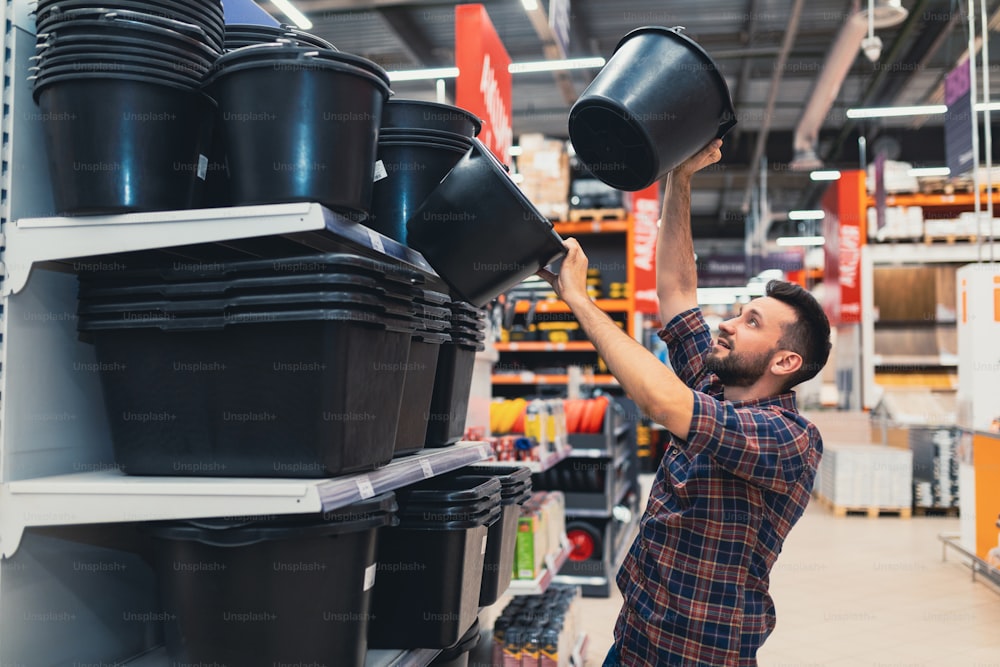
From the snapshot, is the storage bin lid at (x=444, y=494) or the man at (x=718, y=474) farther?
the storage bin lid at (x=444, y=494)

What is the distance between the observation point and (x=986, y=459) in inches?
237

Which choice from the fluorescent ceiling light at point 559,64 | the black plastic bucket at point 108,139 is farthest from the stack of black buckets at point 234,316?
the fluorescent ceiling light at point 559,64

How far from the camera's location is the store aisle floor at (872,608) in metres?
Result: 4.43

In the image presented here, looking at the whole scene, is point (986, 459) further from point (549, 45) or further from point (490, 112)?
point (549, 45)

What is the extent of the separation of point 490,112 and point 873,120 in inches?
489

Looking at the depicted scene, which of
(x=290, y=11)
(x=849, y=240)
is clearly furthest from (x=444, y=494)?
(x=849, y=240)

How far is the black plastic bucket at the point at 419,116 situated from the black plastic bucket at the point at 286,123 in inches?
17.2

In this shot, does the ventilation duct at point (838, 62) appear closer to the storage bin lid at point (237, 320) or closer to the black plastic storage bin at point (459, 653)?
the black plastic storage bin at point (459, 653)

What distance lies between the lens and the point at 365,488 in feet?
5.04

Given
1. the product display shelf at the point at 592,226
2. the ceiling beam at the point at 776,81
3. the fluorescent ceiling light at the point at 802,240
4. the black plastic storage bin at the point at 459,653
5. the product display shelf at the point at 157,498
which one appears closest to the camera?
the product display shelf at the point at 157,498

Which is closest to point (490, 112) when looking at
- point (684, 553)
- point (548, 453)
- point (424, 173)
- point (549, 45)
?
point (548, 453)

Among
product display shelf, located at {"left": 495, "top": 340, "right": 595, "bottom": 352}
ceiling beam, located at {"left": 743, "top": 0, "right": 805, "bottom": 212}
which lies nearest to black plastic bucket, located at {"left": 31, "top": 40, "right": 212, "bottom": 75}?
product display shelf, located at {"left": 495, "top": 340, "right": 595, "bottom": 352}

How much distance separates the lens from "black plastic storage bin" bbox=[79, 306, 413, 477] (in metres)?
1.47

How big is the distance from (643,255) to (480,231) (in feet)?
20.6
